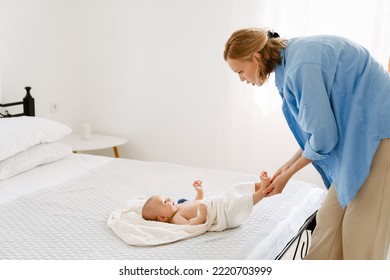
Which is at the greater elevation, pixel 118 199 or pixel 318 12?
pixel 318 12

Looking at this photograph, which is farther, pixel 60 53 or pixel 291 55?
pixel 60 53

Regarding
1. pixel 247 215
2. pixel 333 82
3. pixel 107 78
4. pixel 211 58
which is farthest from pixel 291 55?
pixel 107 78

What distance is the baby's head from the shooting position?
1.90 metres

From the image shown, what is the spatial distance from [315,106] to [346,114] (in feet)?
0.51

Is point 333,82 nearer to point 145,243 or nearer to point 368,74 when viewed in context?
point 368,74

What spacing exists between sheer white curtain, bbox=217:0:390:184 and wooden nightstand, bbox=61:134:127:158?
0.82 metres

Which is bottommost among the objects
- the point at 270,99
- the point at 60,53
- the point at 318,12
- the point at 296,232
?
the point at 296,232

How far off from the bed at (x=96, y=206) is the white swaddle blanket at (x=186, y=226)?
0.03 meters

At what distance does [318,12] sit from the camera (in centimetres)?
299

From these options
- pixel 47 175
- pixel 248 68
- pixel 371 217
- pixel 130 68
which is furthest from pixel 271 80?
pixel 371 217

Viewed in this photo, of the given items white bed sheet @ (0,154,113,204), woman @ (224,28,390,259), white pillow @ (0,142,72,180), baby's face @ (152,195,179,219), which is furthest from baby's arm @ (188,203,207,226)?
white pillow @ (0,142,72,180)

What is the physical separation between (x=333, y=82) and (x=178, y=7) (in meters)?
2.10
